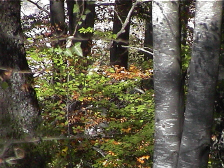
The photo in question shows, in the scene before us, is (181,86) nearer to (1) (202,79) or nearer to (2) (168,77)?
(2) (168,77)

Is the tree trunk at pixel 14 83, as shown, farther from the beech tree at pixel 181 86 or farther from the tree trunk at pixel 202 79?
the tree trunk at pixel 202 79

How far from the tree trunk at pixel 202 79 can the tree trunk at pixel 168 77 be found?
26 centimetres

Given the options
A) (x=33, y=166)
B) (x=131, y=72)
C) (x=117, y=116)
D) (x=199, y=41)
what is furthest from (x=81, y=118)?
(x=199, y=41)

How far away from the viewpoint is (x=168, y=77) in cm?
371

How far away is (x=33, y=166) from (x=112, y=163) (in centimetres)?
265

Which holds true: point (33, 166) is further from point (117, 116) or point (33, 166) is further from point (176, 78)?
point (117, 116)

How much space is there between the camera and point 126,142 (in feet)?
20.4

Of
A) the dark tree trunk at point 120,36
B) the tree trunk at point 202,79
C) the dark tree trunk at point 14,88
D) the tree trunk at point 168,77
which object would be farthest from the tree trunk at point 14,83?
the dark tree trunk at point 120,36

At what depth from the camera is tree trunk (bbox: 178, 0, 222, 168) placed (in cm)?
334

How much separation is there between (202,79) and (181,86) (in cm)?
43

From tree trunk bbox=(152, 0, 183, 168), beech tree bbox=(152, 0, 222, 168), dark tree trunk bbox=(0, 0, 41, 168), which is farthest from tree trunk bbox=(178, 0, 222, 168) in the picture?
dark tree trunk bbox=(0, 0, 41, 168)

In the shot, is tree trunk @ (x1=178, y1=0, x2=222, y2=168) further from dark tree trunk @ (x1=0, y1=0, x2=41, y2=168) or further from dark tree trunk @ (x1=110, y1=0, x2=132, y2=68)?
dark tree trunk @ (x1=110, y1=0, x2=132, y2=68)

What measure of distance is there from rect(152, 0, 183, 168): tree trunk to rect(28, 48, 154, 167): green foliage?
2.21 metres

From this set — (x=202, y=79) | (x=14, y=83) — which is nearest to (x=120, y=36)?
(x=14, y=83)
